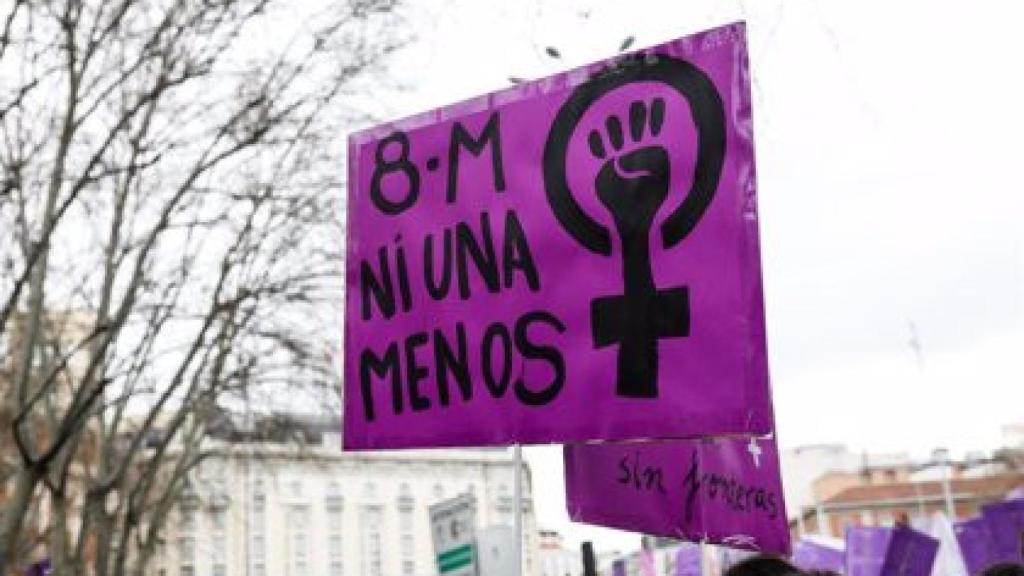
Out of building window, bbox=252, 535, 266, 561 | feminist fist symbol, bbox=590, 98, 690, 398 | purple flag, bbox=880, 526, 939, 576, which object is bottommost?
building window, bbox=252, 535, 266, 561

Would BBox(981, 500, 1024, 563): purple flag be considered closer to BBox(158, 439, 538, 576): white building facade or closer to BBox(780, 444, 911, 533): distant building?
BBox(158, 439, 538, 576): white building facade

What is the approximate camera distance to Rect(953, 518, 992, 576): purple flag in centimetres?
923

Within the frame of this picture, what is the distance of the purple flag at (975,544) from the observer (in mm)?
9234

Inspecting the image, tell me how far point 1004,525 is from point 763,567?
253 inches

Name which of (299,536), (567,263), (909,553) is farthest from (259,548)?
(567,263)

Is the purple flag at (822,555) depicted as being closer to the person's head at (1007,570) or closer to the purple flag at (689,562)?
the purple flag at (689,562)

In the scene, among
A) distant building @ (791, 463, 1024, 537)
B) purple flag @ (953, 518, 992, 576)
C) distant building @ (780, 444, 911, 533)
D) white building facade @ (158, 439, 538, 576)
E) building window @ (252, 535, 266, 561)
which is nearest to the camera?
purple flag @ (953, 518, 992, 576)

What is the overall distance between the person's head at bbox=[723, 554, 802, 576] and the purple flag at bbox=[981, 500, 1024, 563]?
20.4ft

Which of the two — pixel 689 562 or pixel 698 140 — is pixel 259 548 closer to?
pixel 689 562

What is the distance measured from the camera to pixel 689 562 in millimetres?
11492

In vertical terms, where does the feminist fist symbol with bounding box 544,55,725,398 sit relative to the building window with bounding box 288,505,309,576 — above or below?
above

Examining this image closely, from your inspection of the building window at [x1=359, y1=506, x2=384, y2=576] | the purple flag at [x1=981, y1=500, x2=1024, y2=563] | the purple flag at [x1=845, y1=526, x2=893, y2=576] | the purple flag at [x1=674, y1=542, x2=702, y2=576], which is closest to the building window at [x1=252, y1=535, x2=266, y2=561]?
the building window at [x1=359, y1=506, x2=384, y2=576]

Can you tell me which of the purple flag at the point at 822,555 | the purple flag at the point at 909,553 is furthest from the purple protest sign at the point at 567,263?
the purple flag at the point at 822,555

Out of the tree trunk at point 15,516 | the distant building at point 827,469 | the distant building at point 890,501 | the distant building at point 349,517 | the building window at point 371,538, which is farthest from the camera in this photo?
the building window at point 371,538
